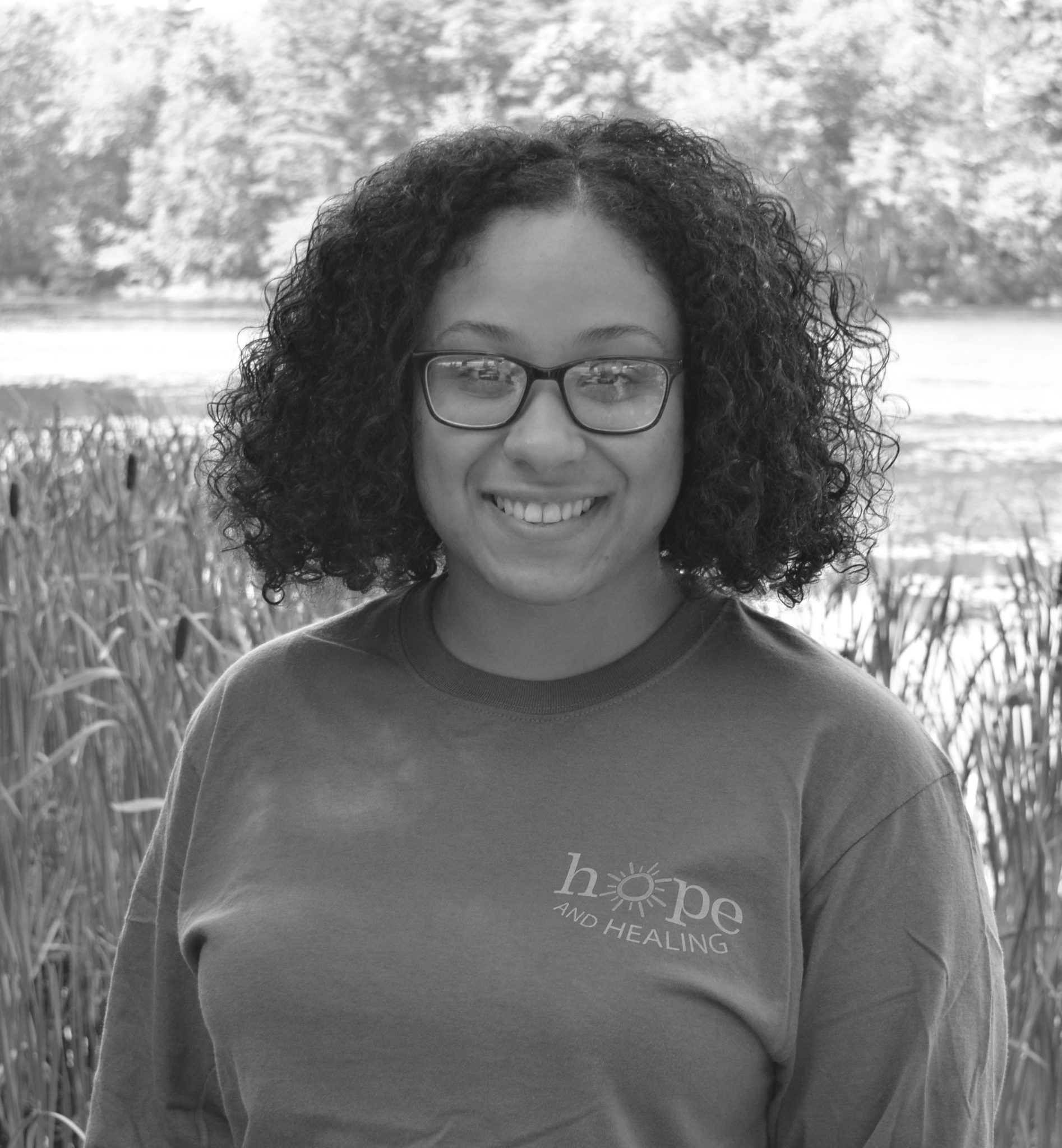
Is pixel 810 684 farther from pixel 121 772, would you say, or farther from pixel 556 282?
pixel 121 772

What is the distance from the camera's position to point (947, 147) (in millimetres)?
16391

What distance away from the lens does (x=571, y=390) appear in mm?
886

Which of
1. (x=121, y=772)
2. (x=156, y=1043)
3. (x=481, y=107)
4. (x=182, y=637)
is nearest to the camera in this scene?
(x=156, y=1043)

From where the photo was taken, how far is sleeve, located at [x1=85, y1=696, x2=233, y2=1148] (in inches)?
39.7

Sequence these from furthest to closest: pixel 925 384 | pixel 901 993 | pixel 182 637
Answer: pixel 925 384 → pixel 182 637 → pixel 901 993

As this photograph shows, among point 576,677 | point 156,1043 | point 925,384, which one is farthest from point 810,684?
point 925,384

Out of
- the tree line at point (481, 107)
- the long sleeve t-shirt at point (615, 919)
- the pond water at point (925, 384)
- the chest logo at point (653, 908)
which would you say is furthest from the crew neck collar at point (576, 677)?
the tree line at point (481, 107)

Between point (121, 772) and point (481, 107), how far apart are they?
16260 millimetres

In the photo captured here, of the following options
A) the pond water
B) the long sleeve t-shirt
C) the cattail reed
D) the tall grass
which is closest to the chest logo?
the long sleeve t-shirt

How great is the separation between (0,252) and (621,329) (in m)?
19.8

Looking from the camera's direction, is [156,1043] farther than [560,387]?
Yes

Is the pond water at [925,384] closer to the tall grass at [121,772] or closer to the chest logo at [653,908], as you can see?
the tall grass at [121,772]

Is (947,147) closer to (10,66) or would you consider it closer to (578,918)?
(10,66)

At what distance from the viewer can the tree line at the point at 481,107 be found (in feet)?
54.2
